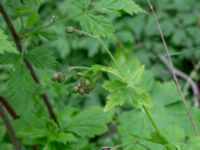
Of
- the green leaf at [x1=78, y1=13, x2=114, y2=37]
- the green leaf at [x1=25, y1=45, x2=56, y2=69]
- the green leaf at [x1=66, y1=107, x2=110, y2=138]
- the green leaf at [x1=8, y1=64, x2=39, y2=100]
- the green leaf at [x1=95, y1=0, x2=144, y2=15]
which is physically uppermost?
the green leaf at [x1=95, y1=0, x2=144, y2=15]

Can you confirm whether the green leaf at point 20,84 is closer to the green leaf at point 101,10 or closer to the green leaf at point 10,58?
the green leaf at point 10,58

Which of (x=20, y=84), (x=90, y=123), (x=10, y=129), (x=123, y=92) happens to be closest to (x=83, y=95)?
(x=90, y=123)

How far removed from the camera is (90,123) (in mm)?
1683

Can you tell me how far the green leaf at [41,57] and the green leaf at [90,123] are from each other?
285mm

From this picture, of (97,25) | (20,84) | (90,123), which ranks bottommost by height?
(90,123)

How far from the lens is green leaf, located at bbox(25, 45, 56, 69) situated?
4.77ft

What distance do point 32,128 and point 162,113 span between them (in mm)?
470

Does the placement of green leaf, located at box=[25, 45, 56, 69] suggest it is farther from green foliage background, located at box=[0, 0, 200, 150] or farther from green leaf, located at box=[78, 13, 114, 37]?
Answer: green leaf, located at box=[78, 13, 114, 37]

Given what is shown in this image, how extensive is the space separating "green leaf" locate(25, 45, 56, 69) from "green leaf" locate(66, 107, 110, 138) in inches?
11.2

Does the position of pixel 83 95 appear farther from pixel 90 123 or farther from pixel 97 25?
pixel 97 25

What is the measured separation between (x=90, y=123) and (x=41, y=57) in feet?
1.06

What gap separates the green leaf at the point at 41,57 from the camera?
1.45m

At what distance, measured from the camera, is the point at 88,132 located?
1.64m

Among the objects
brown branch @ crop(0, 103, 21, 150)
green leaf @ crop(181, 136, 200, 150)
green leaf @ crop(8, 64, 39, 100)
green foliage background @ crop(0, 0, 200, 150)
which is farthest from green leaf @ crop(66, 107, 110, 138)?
green leaf @ crop(181, 136, 200, 150)
